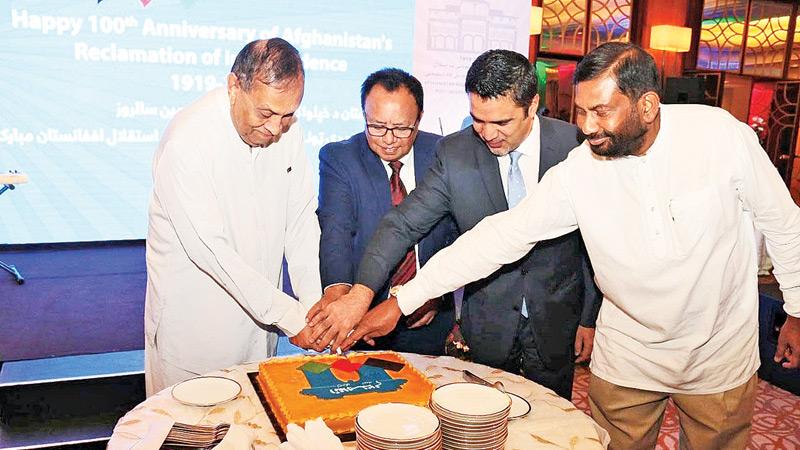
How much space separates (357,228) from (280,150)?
0.39m

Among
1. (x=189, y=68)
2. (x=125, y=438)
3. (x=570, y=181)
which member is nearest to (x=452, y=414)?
(x=125, y=438)

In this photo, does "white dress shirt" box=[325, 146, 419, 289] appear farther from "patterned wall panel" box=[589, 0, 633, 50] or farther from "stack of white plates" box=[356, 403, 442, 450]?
"patterned wall panel" box=[589, 0, 633, 50]

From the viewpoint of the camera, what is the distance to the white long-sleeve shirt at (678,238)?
65.1 inches

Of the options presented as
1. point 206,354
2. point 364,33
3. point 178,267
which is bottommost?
point 206,354

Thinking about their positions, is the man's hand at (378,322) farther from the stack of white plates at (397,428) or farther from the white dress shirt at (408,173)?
the stack of white plates at (397,428)

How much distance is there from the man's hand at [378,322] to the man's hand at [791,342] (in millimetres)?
1060

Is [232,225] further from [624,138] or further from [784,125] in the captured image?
[784,125]

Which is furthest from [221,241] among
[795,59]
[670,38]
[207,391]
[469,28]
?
[795,59]

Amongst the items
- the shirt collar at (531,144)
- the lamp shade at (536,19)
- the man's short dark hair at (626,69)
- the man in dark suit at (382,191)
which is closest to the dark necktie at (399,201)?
the man in dark suit at (382,191)

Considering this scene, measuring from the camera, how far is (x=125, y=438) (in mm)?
1317

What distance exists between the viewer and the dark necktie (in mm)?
2344

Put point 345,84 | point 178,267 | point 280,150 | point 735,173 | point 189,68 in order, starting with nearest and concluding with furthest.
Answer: point 735,173, point 178,267, point 280,150, point 189,68, point 345,84

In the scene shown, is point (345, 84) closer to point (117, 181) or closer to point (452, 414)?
point (117, 181)

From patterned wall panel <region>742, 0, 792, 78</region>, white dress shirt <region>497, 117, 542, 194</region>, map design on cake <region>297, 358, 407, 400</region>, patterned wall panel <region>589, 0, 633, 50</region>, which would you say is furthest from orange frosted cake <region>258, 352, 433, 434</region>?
patterned wall panel <region>742, 0, 792, 78</region>
